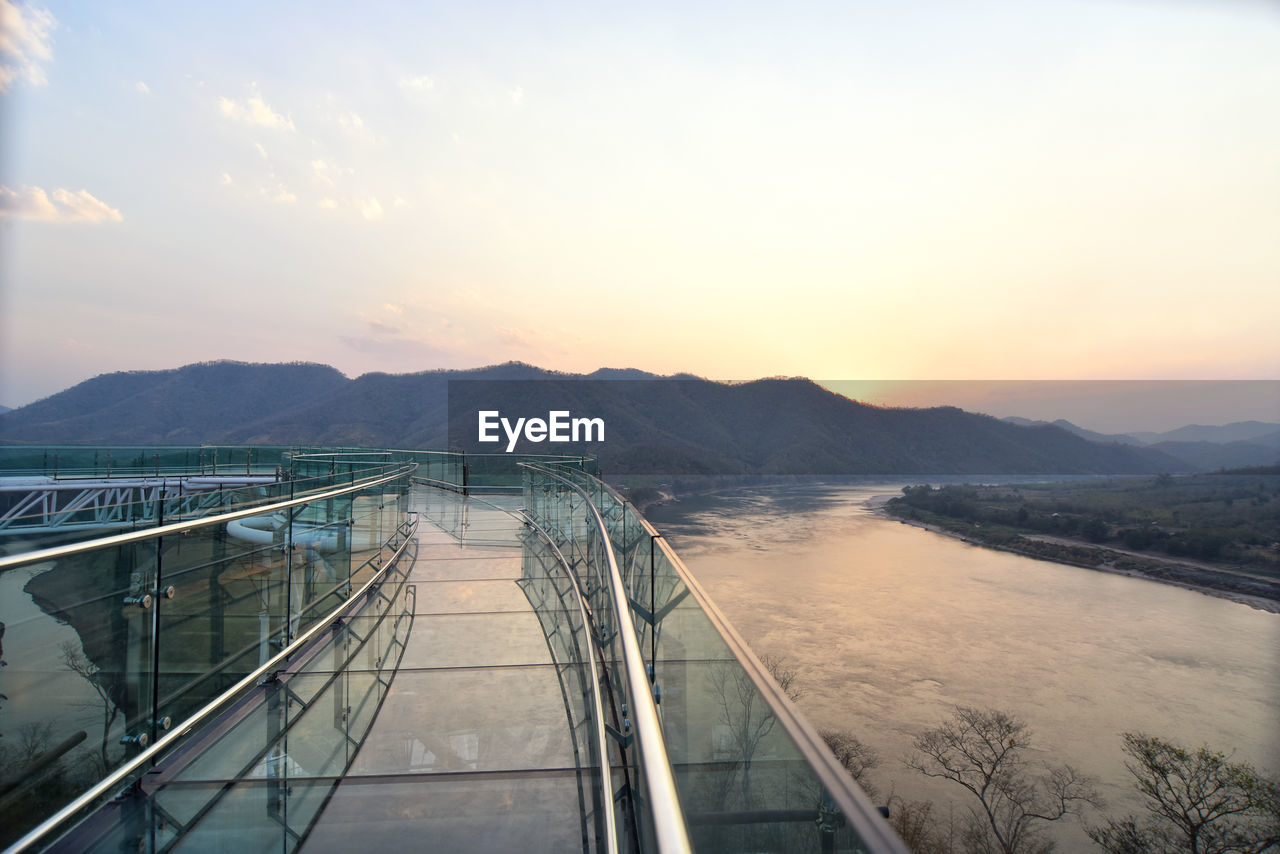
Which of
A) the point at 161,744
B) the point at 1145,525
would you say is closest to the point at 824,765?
the point at 161,744

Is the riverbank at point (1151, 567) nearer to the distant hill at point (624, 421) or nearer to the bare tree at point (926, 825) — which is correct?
the bare tree at point (926, 825)

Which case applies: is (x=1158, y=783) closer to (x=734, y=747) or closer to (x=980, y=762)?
(x=980, y=762)

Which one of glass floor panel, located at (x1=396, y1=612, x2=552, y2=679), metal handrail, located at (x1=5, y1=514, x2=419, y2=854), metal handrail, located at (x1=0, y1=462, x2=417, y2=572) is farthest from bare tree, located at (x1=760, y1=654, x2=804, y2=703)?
metal handrail, located at (x1=0, y1=462, x2=417, y2=572)

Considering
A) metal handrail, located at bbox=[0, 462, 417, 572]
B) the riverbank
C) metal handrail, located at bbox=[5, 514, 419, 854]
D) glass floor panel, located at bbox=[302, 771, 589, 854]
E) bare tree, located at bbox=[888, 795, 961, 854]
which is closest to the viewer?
metal handrail, located at bbox=[0, 462, 417, 572]

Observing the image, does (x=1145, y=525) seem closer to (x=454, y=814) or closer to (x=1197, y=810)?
(x=1197, y=810)

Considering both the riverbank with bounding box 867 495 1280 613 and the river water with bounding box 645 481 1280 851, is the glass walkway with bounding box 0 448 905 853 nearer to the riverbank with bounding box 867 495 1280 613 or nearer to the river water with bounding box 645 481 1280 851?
the river water with bounding box 645 481 1280 851

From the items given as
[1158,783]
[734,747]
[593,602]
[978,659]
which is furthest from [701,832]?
[978,659]
